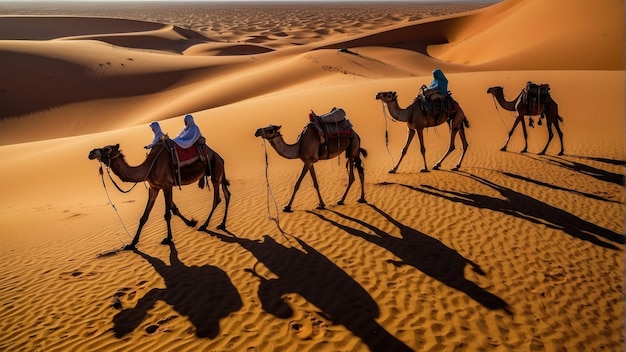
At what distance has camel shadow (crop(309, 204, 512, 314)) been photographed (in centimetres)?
589

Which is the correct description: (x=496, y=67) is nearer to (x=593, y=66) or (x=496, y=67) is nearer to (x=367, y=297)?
(x=593, y=66)

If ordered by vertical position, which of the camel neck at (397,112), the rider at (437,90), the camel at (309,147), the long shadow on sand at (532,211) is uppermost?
the rider at (437,90)

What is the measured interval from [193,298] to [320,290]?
6.26 ft

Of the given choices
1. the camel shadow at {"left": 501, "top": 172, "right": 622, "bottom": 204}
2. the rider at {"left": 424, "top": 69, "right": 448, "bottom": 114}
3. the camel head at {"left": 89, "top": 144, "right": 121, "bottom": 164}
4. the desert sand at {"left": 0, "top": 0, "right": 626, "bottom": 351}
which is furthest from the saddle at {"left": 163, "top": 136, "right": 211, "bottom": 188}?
the camel shadow at {"left": 501, "top": 172, "right": 622, "bottom": 204}

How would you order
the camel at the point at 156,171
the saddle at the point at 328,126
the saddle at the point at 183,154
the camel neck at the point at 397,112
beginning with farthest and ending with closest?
the camel neck at the point at 397,112, the saddle at the point at 328,126, the saddle at the point at 183,154, the camel at the point at 156,171

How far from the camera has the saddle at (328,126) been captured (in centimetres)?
850

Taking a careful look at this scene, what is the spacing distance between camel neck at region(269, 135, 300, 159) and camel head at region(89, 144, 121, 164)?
282 cm

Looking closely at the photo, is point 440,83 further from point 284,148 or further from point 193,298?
point 193,298

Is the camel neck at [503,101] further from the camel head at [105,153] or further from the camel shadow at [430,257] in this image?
the camel head at [105,153]

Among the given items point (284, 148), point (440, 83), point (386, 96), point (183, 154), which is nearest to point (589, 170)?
point (440, 83)

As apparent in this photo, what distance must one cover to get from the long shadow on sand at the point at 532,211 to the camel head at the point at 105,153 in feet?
22.4

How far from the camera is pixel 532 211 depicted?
8609 mm

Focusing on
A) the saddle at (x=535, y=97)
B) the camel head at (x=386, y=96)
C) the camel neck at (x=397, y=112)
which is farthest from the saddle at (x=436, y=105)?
the saddle at (x=535, y=97)

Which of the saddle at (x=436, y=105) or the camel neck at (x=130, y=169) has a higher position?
the saddle at (x=436, y=105)
